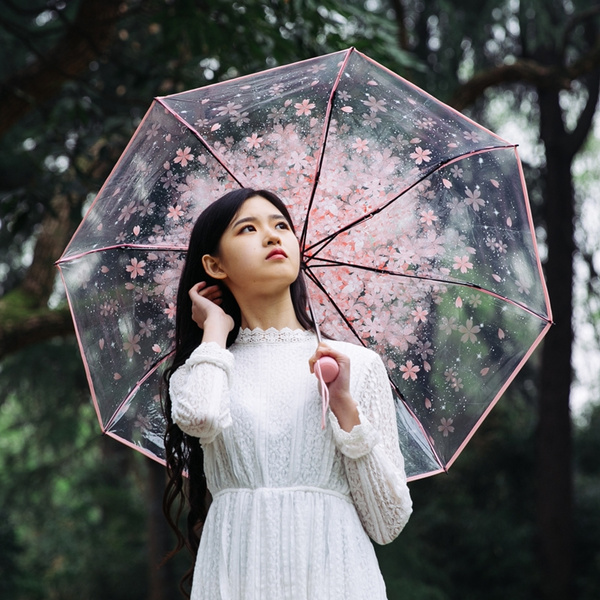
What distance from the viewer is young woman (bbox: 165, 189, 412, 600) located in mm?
2473

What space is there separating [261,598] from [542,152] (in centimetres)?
1013

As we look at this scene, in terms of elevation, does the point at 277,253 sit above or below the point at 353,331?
above

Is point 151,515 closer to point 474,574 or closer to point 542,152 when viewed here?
A: point 474,574

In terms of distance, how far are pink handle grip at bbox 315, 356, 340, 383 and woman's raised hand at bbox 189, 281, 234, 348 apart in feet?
0.98

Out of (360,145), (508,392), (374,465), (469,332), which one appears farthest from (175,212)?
(508,392)

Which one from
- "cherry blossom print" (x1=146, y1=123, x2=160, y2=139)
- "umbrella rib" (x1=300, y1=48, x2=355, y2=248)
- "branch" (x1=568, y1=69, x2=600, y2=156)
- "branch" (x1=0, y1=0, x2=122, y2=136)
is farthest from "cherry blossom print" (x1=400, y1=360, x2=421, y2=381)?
"branch" (x1=568, y1=69, x2=600, y2=156)

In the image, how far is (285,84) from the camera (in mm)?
3041

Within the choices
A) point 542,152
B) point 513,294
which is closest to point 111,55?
point 513,294

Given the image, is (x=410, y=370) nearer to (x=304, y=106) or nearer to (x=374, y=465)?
(x=374, y=465)

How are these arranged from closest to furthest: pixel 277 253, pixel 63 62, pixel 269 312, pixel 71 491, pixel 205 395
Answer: pixel 205 395 < pixel 277 253 < pixel 269 312 < pixel 63 62 < pixel 71 491

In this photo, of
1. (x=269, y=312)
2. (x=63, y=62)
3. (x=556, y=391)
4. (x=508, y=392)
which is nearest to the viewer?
(x=269, y=312)

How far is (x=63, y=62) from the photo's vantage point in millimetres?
6027

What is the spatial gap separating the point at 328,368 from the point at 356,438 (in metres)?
0.19

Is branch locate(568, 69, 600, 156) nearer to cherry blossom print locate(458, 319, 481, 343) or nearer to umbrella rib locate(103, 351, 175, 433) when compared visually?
cherry blossom print locate(458, 319, 481, 343)
